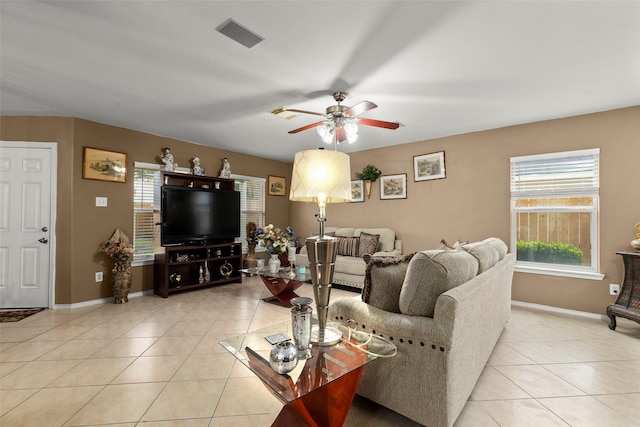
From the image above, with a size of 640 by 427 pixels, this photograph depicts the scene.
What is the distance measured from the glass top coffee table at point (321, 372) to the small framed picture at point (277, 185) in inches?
193

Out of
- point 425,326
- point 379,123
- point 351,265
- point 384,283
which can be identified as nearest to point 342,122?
point 379,123

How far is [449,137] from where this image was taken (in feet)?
14.9

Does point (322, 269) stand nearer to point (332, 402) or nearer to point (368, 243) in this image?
point (332, 402)

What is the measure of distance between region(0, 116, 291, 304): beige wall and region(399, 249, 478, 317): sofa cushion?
13.7 ft

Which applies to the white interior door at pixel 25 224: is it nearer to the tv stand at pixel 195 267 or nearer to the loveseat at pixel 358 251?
the tv stand at pixel 195 267

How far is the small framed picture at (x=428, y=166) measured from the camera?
4.61m

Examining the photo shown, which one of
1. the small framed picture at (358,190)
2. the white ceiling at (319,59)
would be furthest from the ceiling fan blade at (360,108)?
the small framed picture at (358,190)

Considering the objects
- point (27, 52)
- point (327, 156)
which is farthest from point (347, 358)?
point (27, 52)

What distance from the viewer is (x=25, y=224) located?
3729 mm

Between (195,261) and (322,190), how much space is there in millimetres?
3783

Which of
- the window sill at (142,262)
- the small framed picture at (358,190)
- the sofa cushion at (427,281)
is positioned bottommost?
the window sill at (142,262)

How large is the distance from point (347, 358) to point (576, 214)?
12.6 feet

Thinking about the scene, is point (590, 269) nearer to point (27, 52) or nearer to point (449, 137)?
point (449, 137)

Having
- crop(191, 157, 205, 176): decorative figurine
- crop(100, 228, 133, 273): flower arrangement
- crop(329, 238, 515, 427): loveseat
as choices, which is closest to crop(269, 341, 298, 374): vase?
crop(329, 238, 515, 427): loveseat
